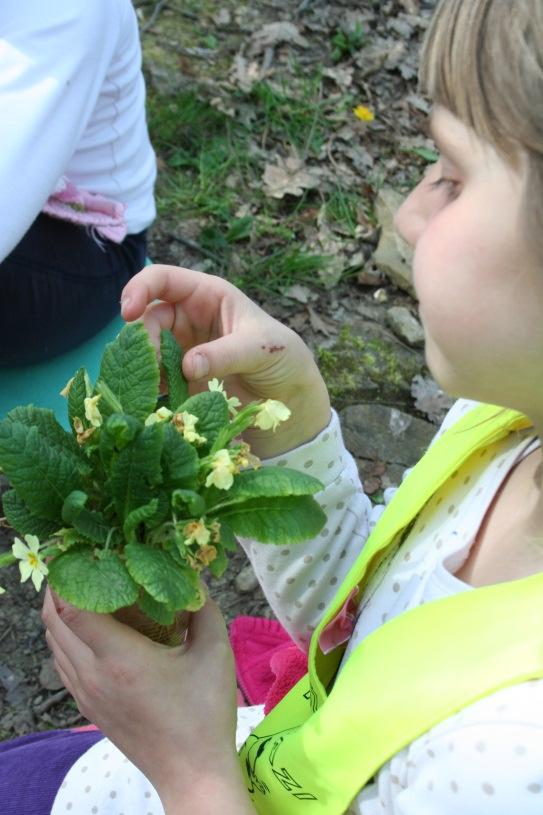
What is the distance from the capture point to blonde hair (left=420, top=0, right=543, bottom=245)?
0.82 metres

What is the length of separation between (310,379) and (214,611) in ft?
1.35

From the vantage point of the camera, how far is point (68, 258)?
205cm

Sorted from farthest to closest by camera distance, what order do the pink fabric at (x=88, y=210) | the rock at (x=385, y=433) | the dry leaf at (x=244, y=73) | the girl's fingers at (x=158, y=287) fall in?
the dry leaf at (x=244, y=73) → the rock at (x=385, y=433) → the pink fabric at (x=88, y=210) → the girl's fingers at (x=158, y=287)

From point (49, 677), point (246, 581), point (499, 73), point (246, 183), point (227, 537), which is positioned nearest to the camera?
point (499, 73)

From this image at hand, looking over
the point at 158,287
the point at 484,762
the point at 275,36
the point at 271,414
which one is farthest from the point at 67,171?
the point at 275,36

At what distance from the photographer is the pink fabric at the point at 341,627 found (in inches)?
49.9

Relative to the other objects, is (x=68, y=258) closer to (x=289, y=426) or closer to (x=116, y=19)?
(x=116, y=19)

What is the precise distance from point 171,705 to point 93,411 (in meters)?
0.39

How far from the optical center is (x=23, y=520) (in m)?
1.04

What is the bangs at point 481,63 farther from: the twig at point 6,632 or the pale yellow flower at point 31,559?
the twig at point 6,632

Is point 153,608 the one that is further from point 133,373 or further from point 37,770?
point 37,770

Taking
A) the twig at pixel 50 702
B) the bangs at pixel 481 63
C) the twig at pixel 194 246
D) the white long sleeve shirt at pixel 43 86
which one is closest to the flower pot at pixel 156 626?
the bangs at pixel 481 63

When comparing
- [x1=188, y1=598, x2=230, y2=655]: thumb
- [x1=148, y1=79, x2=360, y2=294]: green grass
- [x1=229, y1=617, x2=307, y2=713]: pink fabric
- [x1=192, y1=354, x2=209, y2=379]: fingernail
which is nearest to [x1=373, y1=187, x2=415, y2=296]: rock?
[x1=148, y1=79, x2=360, y2=294]: green grass

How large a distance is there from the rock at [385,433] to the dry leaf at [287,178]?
1009 mm
